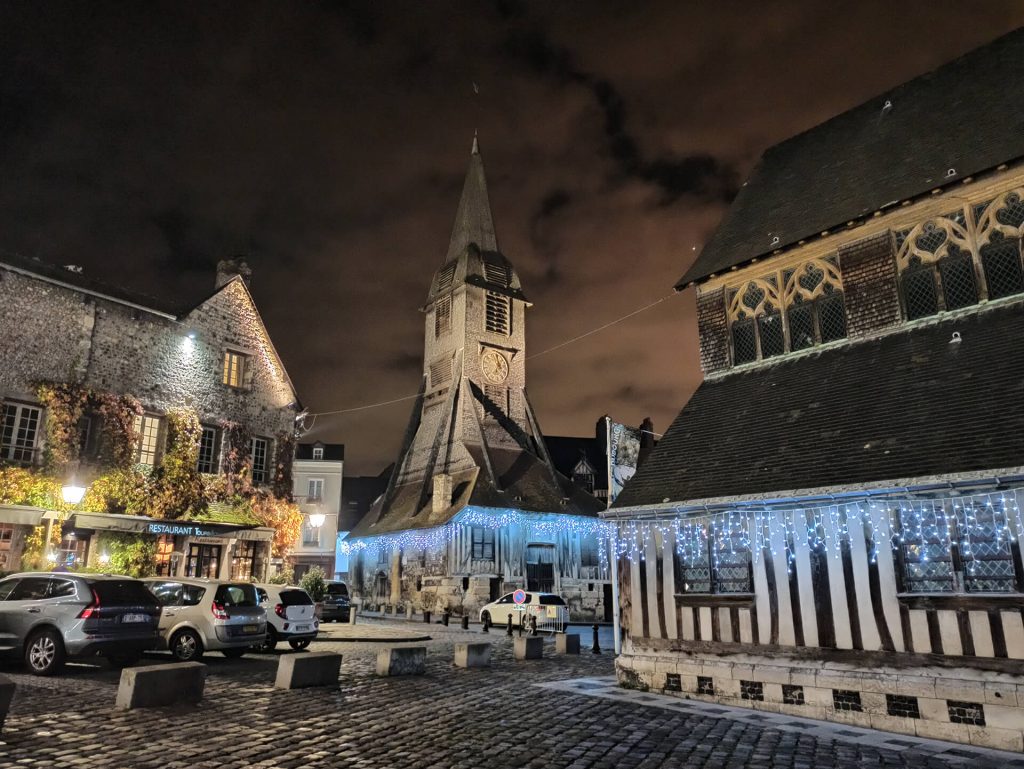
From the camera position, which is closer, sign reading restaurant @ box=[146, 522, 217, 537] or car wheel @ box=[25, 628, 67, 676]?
car wheel @ box=[25, 628, 67, 676]

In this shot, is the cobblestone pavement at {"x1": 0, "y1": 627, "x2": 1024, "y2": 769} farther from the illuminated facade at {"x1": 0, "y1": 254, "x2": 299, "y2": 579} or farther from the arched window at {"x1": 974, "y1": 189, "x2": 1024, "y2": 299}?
the illuminated facade at {"x1": 0, "y1": 254, "x2": 299, "y2": 579}

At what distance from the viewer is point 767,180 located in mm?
16109

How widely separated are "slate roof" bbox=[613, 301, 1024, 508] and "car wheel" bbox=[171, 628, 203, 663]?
27.5 feet

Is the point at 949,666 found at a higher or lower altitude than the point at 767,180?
lower

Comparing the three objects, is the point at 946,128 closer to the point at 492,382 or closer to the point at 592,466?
the point at 492,382

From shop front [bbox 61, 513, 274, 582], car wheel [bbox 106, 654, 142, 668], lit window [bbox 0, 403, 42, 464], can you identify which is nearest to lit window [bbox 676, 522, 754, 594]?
car wheel [bbox 106, 654, 142, 668]

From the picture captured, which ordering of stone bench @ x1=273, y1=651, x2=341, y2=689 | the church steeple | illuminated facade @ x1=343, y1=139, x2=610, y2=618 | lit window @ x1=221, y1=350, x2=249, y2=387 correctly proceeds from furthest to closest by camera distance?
the church steeple, illuminated facade @ x1=343, y1=139, x2=610, y2=618, lit window @ x1=221, y1=350, x2=249, y2=387, stone bench @ x1=273, y1=651, x2=341, y2=689

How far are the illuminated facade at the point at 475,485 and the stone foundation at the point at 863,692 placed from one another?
19.6 meters

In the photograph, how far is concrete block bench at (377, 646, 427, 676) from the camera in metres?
11.9

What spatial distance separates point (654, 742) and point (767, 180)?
13019 mm

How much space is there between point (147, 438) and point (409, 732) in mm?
17410

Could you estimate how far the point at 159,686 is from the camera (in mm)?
8648

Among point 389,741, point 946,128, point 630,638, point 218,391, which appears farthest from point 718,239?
point 218,391

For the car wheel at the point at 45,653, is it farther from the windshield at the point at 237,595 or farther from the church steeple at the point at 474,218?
the church steeple at the point at 474,218
